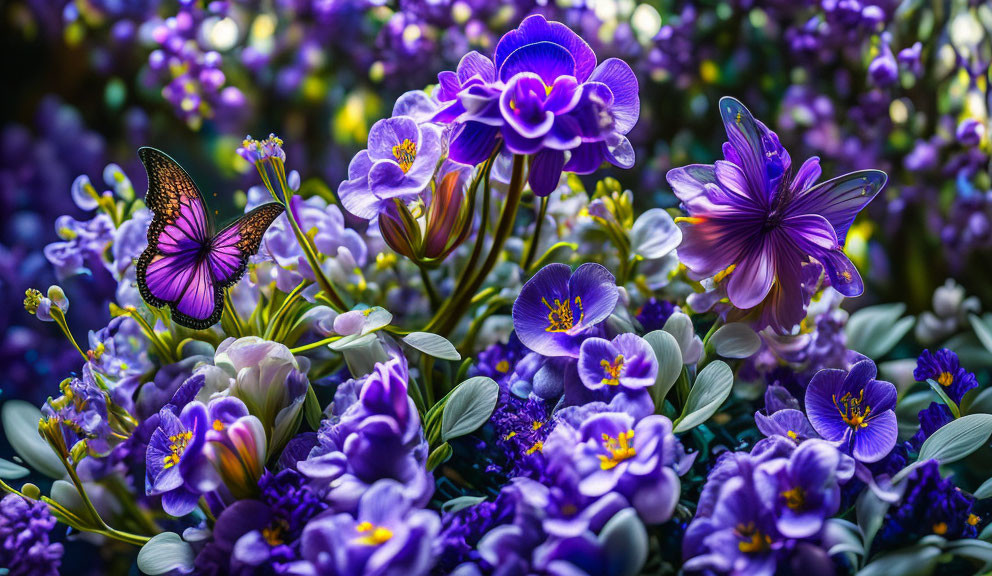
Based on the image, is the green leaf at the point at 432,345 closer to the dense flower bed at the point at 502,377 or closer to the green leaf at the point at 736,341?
the dense flower bed at the point at 502,377

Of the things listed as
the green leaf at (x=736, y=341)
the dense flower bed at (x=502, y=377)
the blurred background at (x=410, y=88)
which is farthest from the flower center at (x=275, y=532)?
the blurred background at (x=410, y=88)

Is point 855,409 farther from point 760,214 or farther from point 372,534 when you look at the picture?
point 372,534

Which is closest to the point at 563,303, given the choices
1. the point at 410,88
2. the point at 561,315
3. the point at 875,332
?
the point at 561,315

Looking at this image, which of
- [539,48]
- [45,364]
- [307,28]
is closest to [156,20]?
[307,28]

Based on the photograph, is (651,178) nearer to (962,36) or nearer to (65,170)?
(962,36)

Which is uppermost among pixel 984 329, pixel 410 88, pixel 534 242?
pixel 410 88

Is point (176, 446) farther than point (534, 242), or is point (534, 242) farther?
point (534, 242)
